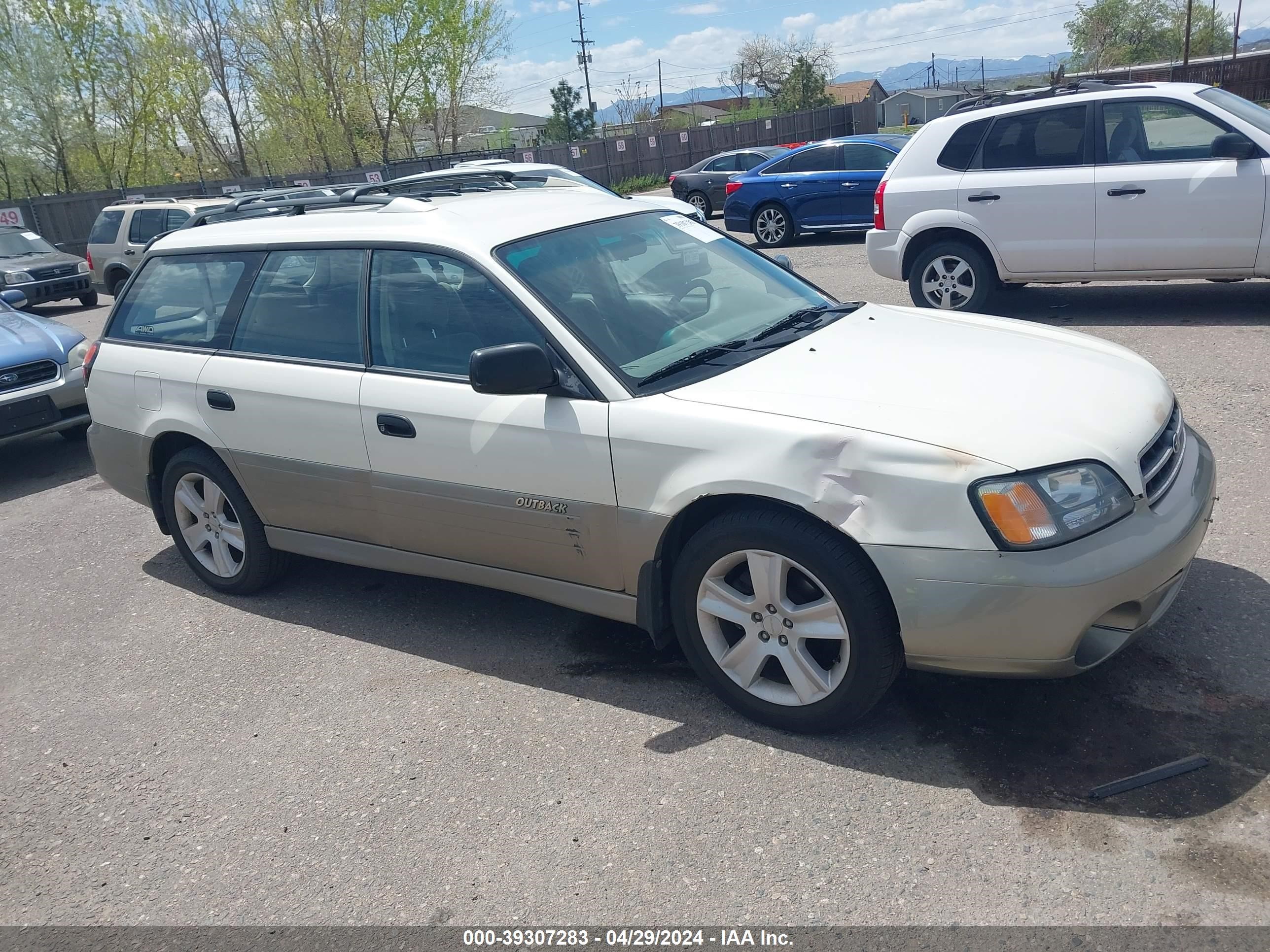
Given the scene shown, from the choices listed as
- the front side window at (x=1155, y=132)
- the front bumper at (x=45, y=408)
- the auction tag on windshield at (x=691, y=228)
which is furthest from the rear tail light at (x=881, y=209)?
the front bumper at (x=45, y=408)

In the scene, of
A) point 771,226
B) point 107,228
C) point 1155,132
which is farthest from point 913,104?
point 1155,132

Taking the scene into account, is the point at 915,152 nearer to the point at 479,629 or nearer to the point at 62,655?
the point at 479,629

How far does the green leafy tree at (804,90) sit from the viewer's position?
60.7 m

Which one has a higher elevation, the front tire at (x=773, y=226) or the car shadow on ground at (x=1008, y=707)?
the front tire at (x=773, y=226)

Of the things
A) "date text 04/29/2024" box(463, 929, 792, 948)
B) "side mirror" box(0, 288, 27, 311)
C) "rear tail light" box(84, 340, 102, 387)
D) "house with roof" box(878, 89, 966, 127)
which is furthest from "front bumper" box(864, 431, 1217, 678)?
"house with roof" box(878, 89, 966, 127)

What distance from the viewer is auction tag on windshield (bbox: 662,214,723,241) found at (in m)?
4.66

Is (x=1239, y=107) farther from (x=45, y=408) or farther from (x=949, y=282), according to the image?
(x=45, y=408)

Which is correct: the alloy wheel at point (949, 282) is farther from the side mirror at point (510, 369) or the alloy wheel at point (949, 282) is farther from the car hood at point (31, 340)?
the car hood at point (31, 340)

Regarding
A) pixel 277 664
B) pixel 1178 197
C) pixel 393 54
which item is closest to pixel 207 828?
pixel 277 664

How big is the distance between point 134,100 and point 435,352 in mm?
34595

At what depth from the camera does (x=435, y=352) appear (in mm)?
4043

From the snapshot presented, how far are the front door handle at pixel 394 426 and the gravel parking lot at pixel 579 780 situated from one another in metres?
0.96

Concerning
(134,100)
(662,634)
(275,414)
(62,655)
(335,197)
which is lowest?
(62,655)

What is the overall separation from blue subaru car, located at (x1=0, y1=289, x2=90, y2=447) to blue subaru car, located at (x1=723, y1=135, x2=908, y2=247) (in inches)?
406
